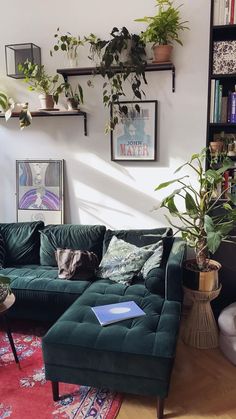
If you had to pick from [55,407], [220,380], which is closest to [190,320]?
[220,380]

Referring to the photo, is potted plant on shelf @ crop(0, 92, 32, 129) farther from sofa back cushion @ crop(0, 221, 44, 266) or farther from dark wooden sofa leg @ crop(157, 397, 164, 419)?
dark wooden sofa leg @ crop(157, 397, 164, 419)

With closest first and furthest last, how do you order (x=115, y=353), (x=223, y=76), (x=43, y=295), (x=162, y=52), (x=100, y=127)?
(x=115, y=353)
(x=43, y=295)
(x=223, y=76)
(x=162, y=52)
(x=100, y=127)

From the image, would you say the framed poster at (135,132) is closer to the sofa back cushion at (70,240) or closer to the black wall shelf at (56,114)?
the black wall shelf at (56,114)

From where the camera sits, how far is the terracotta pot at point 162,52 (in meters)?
2.62

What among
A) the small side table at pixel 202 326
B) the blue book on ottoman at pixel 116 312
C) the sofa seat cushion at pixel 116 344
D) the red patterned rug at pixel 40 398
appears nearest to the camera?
the sofa seat cushion at pixel 116 344

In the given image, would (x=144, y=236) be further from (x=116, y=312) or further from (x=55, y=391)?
(x=55, y=391)

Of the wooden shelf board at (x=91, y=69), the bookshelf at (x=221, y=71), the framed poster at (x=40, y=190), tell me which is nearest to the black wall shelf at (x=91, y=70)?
the wooden shelf board at (x=91, y=69)

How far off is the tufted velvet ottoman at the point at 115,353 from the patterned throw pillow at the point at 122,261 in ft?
1.93

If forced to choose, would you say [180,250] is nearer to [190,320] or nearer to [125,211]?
[190,320]

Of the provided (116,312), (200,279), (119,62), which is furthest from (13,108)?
(200,279)

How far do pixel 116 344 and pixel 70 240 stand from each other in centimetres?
134

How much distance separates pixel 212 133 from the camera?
2.75 meters

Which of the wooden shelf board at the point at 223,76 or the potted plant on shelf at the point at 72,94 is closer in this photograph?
the wooden shelf board at the point at 223,76

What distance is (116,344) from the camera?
66.6 inches
